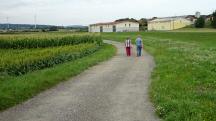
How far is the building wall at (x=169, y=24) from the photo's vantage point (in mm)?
142750

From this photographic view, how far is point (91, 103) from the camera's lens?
11.9 meters

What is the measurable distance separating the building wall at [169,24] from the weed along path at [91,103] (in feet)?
419

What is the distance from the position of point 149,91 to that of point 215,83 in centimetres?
243

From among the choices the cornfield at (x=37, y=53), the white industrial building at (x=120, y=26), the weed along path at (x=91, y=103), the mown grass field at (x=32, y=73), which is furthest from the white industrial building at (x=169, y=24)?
the weed along path at (x=91, y=103)

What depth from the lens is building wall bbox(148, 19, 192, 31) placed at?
143 m

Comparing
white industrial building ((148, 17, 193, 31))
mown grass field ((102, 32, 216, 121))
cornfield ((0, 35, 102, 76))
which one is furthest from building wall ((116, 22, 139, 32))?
mown grass field ((102, 32, 216, 121))

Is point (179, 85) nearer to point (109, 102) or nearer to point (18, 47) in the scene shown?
point (109, 102)

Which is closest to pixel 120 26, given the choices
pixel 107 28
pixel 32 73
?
pixel 107 28

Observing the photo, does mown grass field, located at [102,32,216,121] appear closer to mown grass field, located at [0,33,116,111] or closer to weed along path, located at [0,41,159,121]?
weed along path, located at [0,41,159,121]

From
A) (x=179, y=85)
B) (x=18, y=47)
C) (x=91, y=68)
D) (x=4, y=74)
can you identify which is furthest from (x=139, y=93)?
(x=18, y=47)

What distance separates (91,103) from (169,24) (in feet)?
439

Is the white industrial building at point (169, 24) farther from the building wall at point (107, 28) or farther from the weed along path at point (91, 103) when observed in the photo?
the weed along path at point (91, 103)

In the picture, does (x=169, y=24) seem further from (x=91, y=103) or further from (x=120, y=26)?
(x=91, y=103)

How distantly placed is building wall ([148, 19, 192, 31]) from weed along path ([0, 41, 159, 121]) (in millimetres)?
127814
